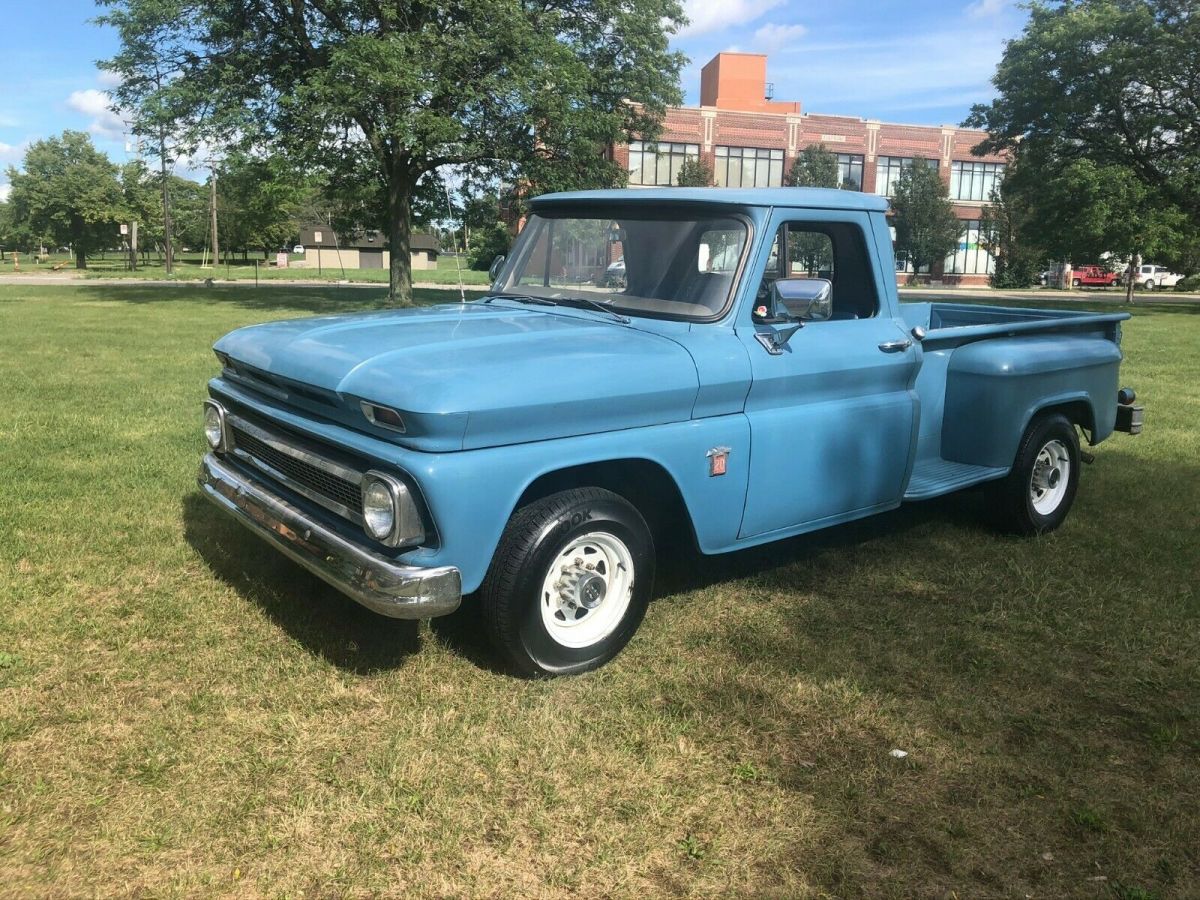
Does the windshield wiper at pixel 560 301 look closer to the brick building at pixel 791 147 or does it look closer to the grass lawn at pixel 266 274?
the grass lawn at pixel 266 274

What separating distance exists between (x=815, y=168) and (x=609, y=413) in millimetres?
54146

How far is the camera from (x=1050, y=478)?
5527 millimetres

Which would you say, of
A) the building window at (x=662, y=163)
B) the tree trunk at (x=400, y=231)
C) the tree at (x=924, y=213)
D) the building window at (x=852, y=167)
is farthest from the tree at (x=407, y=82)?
the building window at (x=852, y=167)

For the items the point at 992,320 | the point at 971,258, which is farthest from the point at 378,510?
the point at 971,258

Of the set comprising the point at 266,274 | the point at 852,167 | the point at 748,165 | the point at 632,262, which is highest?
the point at 852,167

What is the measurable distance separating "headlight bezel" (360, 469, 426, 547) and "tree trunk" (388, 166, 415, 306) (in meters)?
21.3

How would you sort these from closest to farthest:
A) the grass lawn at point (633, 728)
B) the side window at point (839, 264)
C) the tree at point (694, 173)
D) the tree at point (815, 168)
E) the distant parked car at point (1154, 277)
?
the grass lawn at point (633, 728) → the side window at point (839, 264) → the tree at point (694, 173) → the tree at point (815, 168) → the distant parked car at point (1154, 277)

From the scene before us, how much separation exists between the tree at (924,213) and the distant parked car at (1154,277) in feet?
41.7

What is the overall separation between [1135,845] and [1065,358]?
3.20 metres

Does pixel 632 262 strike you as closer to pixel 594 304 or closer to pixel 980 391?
pixel 594 304

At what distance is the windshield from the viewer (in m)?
3.96

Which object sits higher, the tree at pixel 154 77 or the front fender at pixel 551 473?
the tree at pixel 154 77

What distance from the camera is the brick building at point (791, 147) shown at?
5747 centimetres

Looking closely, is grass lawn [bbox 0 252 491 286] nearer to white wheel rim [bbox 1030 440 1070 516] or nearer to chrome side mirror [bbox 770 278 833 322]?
white wheel rim [bbox 1030 440 1070 516]
